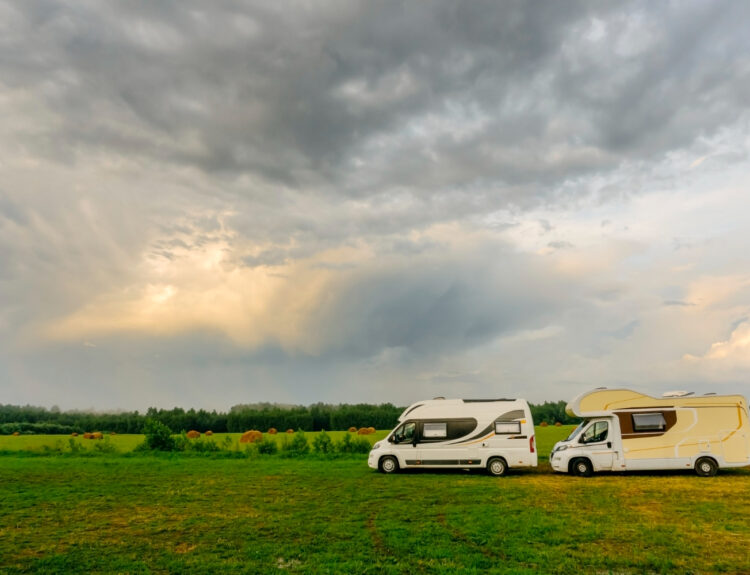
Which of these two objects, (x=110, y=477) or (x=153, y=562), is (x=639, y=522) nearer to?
(x=153, y=562)

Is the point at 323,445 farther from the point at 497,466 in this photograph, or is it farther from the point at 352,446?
the point at 497,466

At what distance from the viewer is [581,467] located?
23141 mm

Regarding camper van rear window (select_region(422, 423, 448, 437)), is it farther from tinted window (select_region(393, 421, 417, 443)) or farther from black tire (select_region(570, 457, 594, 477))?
black tire (select_region(570, 457, 594, 477))

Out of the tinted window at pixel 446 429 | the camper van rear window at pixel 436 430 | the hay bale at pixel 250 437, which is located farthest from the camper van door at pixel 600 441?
the hay bale at pixel 250 437

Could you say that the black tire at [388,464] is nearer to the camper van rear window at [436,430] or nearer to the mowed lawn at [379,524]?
the mowed lawn at [379,524]

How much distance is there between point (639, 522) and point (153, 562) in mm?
10897

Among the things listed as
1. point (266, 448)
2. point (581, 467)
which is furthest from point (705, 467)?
point (266, 448)

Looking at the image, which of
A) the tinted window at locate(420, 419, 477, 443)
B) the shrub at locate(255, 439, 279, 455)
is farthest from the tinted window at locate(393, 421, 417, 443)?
the shrub at locate(255, 439, 279, 455)

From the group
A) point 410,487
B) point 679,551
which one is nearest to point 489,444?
point 410,487

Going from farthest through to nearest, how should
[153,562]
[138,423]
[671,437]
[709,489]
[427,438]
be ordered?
[138,423] → [427,438] → [671,437] → [709,489] → [153,562]

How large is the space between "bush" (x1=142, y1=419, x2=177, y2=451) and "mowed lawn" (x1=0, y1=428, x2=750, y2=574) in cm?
1544

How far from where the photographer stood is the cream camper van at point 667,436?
74.3 ft

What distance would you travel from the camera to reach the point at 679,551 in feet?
34.9

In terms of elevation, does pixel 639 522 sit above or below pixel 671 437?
below
